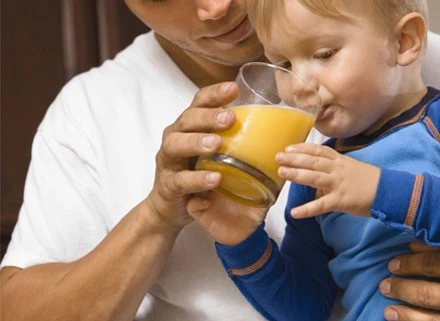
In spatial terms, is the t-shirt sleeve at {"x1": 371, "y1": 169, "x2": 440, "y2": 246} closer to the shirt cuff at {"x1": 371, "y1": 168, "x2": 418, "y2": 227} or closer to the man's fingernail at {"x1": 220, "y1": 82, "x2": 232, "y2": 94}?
the shirt cuff at {"x1": 371, "y1": 168, "x2": 418, "y2": 227}

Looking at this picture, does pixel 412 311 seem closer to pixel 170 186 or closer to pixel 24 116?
pixel 170 186

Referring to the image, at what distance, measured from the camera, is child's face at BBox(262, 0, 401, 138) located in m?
1.07

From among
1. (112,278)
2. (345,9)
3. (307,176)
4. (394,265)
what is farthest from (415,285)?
(112,278)

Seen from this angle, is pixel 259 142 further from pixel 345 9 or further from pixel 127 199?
pixel 127 199

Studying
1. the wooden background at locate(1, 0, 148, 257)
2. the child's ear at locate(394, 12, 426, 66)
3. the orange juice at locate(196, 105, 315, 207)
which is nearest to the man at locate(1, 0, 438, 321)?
the orange juice at locate(196, 105, 315, 207)

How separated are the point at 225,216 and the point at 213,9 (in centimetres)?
35

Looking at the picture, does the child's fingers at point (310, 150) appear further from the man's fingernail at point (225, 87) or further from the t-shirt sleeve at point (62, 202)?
the t-shirt sleeve at point (62, 202)

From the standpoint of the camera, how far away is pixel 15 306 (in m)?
1.44

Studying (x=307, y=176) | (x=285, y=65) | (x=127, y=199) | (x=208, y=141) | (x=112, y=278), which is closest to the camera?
(x=307, y=176)

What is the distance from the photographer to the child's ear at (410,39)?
1104mm

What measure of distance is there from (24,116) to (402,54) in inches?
55.8

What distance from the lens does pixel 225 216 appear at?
1193 millimetres

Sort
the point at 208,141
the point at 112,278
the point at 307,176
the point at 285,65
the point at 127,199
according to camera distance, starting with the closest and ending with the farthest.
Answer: the point at 307,176, the point at 208,141, the point at 285,65, the point at 112,278, the point at 127,199

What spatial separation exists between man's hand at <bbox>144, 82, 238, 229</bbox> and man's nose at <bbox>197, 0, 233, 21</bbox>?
0.24 m
